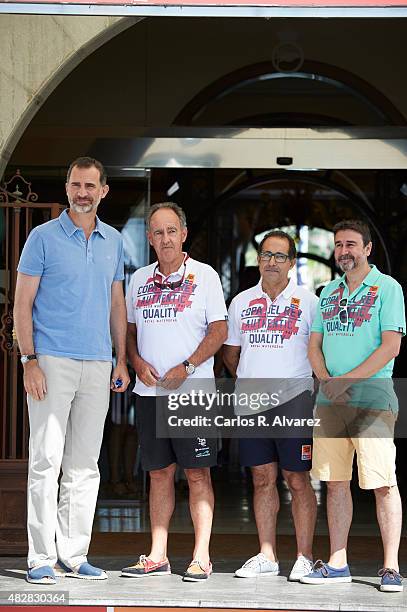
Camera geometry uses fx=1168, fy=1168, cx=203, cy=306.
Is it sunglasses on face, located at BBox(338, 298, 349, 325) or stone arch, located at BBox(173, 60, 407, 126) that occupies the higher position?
stone arch, located at BBox(173, 60, 407, 126)

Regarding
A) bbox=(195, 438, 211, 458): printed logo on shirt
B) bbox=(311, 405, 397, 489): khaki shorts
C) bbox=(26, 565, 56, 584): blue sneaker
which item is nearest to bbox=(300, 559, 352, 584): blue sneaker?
bbox=(311, 405, 397, 489): khaki shorts

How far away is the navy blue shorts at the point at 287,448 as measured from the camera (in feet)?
Answer: 17.3

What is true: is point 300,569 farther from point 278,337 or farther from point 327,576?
point 278,337

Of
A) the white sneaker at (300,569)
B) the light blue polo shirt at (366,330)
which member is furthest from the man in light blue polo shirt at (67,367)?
the light blue polo shirt at (366,330)

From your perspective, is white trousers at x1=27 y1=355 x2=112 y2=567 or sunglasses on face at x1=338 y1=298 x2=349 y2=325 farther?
sunglasses on face at x1=338 y1=298 x2=349 y2=325

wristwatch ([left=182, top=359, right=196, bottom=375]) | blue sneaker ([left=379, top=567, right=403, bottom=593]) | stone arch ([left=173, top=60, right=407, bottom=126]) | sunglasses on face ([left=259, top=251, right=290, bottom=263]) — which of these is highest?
stone arch ([left=173, top=60, right=407, bottom=126])

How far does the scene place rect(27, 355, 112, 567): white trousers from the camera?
16.6 ft

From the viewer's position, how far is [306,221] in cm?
1398

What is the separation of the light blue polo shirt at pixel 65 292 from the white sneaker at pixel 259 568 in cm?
116

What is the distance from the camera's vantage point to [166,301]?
17.5 ft

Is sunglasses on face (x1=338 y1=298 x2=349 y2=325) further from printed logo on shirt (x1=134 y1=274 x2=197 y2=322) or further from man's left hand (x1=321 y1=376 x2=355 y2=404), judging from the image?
printed logo on shirt (x1=134 y1=274 x2=197 y2=322)

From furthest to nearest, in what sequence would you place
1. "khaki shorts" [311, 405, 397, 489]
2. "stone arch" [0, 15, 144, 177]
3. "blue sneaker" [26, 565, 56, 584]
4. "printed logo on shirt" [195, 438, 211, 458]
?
"stone arch" [0, 15, 144, 177] < "printed logo on shirt" [195, 438, 211, 458] < "khaki shorts" [311, 405, 397, 489] < "blue sneaker" [26, 565, 56, 584]

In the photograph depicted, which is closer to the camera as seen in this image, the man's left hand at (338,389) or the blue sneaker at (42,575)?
the blue sneaker at (42,575)

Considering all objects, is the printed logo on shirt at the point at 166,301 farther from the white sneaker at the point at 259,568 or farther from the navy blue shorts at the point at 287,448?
the white sneaker at the point at 259,568
